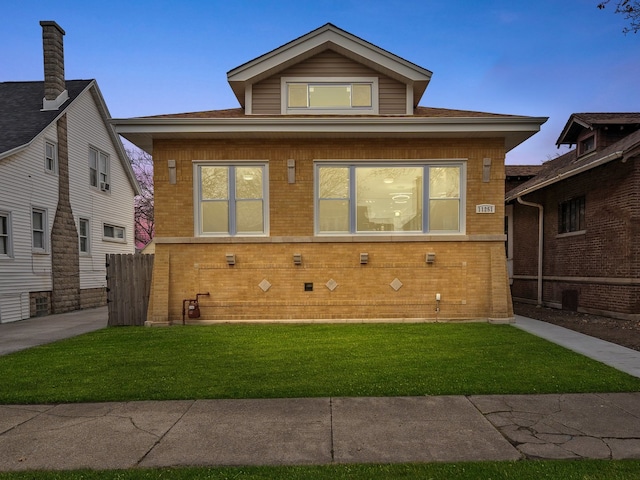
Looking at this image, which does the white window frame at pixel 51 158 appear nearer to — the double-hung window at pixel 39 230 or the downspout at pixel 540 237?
the double-hung window at pixel 39 230

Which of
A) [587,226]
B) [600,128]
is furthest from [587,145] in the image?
[587,226]

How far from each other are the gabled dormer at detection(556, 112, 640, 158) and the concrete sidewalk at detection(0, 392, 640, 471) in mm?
10881

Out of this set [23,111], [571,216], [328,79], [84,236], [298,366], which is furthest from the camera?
[84,236]

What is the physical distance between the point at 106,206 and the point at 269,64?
1164cm

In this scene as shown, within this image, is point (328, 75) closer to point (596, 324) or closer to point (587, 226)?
point (587, 226)

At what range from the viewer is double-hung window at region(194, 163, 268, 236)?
379 inches

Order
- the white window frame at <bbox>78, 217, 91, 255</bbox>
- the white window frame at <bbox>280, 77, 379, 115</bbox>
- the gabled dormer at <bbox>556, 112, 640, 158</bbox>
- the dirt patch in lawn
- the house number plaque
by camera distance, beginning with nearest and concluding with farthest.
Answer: the dirt patch in lawn, the house number plaque, the white window frame at <bbox>280, 77, 379, 115</bbox>, the gabled dormer at <bbox>556, 112, 640, 158</bbox>, the white window frame at <bbox>78, 217, 91, 255</bbox>

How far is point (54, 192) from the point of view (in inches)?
543

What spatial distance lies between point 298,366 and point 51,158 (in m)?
13.5

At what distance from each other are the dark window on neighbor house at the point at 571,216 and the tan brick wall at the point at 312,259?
4.87 m

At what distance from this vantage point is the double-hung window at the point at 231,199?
31.6 ft

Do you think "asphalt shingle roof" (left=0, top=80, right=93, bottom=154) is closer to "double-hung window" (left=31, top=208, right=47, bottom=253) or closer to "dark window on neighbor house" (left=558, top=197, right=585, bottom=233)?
"double-hung window" (left=31, top=208, right=47, bottom=253)

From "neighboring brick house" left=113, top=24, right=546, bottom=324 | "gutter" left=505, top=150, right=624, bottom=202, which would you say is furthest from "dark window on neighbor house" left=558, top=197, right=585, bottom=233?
"neighboring brick house" left=113, top=24, right=546, bottom=324

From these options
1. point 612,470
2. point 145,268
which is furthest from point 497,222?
point 145,268
